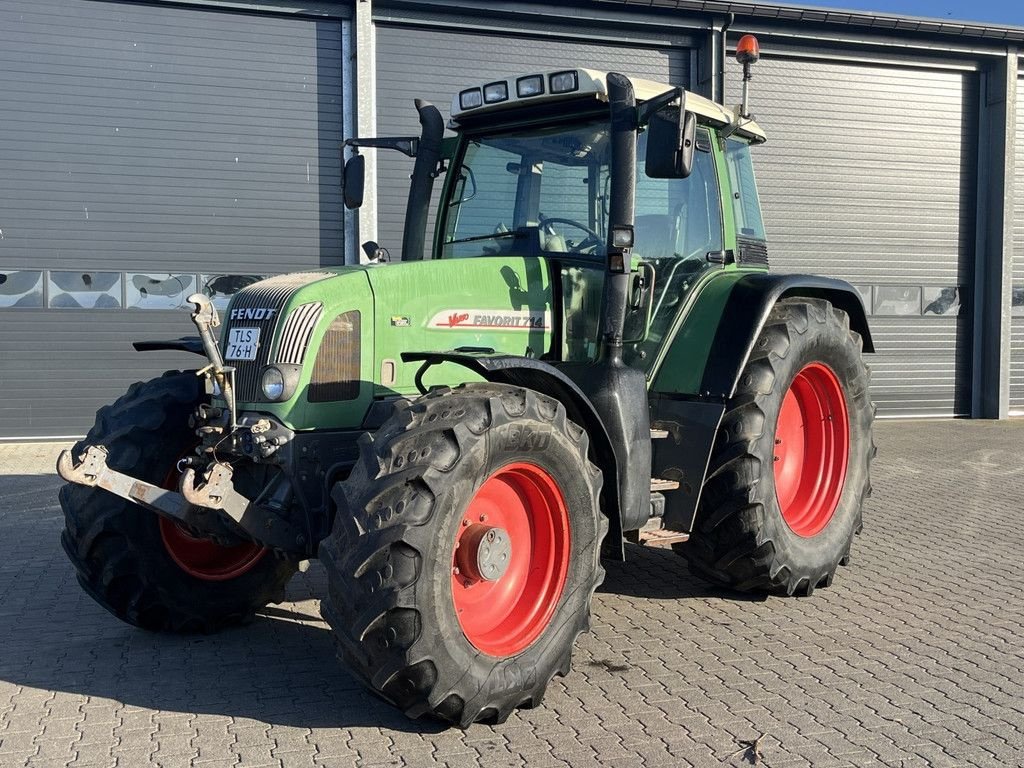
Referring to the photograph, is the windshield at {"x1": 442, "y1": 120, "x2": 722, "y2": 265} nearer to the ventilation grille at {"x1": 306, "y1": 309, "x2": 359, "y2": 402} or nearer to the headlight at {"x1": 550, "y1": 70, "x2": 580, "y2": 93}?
the headlight at {"x1": 550, "y1": 70, "x2": 580, "y2": 93}

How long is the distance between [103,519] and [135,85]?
8.44 m

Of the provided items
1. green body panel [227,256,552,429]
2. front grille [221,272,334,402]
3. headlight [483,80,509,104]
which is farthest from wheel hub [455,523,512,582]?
headlight [483,80,509,104]

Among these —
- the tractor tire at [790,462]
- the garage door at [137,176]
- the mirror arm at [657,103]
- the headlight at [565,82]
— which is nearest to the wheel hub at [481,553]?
the tractor tire at [790,462]

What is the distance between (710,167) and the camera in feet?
17.9

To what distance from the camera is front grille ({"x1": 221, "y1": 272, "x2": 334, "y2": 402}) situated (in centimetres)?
407

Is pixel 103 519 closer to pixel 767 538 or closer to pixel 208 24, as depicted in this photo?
pixel 767 538

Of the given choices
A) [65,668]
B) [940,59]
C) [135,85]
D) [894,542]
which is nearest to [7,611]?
[65,668]

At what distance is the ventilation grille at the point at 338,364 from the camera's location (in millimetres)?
4047

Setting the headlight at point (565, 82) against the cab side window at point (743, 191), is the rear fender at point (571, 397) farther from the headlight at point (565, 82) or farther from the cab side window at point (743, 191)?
the cab side window at point (743, 191)

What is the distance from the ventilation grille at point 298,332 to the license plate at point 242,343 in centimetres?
16

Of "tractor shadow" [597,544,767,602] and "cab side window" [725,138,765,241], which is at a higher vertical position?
"cab side window" [725,138,765,241]

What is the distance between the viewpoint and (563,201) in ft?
16.3

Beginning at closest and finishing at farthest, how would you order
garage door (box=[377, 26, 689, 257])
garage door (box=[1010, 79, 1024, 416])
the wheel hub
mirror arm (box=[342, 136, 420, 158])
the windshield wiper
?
the wheel hub < the windshield wiper < mirror arm (box=[342, 136, 420, 158]) < garage door (box=[377, 26, 689, 257]) < garage door (box=[1010, 79, 1024, 416])

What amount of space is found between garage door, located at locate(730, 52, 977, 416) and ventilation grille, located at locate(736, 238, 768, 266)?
774 centimetres
